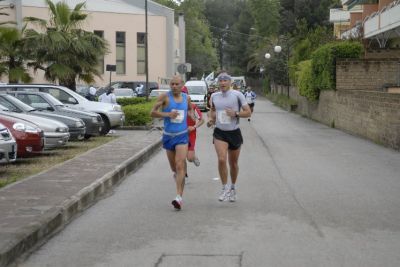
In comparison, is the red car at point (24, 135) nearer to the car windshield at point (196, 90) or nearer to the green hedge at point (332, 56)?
the green hedge at point (332, 56)

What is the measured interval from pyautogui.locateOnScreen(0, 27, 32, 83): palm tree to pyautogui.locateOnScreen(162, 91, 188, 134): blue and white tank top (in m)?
18.9

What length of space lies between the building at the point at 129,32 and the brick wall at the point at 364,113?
27377 mm

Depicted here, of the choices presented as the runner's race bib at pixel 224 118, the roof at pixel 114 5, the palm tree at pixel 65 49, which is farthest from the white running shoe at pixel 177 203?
the roof at pixel 114 5

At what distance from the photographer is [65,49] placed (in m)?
28.2

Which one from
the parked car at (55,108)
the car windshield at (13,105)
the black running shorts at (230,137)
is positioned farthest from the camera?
the parked car at (55,108)

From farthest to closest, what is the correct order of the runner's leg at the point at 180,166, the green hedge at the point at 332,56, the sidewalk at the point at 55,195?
1. the green hedge at the point at 332,56
2. the runner's leg at the point at 180,166
3. the sidewalk at the point at 55,195

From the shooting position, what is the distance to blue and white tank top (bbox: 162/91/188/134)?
9461 millimetres

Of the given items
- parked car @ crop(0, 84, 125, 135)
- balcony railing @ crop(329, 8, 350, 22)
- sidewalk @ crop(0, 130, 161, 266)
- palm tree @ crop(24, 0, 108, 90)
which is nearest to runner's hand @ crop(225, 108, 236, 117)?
sidewalk @ crop(0, 130, 161, 266)

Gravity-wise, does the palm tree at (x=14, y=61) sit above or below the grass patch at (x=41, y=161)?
above

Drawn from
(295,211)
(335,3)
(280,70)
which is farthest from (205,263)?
(335,3)

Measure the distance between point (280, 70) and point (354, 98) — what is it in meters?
32.6

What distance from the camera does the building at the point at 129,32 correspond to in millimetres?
56597

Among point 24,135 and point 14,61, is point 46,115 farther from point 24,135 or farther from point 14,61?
point 14,61

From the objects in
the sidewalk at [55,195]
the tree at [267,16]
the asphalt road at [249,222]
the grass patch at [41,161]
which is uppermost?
the tree at [267,16]
